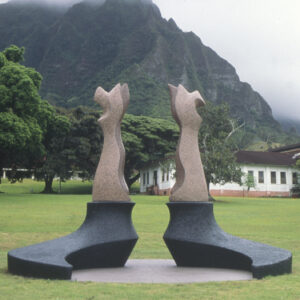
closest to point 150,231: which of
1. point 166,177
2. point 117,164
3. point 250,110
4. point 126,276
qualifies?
point 117,164

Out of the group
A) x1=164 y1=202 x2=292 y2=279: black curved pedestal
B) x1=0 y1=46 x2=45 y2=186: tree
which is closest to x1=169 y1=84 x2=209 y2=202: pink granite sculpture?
x1=164 y1=202 x2=292 y2=279: black curved pedestal

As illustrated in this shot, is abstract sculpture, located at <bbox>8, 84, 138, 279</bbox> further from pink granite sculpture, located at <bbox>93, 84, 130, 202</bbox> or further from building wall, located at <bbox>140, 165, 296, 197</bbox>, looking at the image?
building wall, located at <bbox>140, 165, 296, 197</bbox>

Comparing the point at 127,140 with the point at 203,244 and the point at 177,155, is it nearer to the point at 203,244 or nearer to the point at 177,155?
the point at 177,155

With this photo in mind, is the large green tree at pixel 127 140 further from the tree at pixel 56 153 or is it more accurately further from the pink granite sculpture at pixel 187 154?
the pink granite sculpture at pixel 187 154

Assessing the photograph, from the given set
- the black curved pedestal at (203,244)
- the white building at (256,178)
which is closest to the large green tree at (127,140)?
the white building at (256,178)

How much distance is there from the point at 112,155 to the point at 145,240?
A: 6.58 meters

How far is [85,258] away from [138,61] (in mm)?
125191

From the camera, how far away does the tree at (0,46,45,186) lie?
98.6 feet

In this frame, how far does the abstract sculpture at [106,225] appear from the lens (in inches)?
367

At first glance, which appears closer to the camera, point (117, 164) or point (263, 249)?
point (263, 249)

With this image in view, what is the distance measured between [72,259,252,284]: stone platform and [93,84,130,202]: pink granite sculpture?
1.59 meters

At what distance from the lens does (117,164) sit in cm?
1051

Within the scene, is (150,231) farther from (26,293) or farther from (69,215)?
(26,293)

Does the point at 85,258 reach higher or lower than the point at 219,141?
lower
